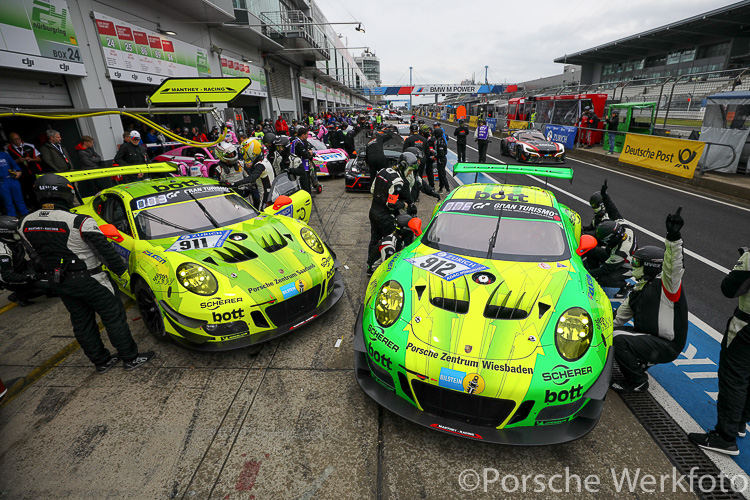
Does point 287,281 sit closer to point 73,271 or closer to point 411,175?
point 73,271

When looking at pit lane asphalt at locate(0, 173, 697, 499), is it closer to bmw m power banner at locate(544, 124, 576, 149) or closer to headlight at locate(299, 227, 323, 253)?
headlight at locate(299, 227, 323, 253)

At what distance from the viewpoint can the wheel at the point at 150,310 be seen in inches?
135

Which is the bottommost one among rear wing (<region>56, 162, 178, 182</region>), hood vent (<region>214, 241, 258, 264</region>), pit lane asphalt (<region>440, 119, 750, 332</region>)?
pit lane asphalt (<region>440, 119, 750, 332</region>)

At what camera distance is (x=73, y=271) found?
9.55 ft

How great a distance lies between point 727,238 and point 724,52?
111 ft

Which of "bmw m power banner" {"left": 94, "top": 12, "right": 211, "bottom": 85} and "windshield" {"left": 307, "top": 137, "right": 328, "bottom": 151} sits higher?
"bmw m power banner" {"left": 94, "top": 12, "right": 211, "bottom": 85}

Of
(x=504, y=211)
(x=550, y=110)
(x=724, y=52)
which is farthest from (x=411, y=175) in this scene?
(x=724, y=52)

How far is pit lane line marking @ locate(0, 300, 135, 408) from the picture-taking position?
3.04 meters

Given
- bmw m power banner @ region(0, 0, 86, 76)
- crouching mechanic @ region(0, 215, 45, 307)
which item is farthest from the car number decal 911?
bmw m power banner @ region(0, 0, 86, 76)

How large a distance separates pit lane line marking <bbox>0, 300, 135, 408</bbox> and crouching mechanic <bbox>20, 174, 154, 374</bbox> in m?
0.52

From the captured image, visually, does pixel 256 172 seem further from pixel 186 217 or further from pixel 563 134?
pixel 563 134

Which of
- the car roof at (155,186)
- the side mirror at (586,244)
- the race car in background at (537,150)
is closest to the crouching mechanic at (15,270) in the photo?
the car roof at (155,186)

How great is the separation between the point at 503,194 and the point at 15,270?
20.4 feet

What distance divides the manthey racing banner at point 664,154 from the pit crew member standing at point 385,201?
10495 millimetres
